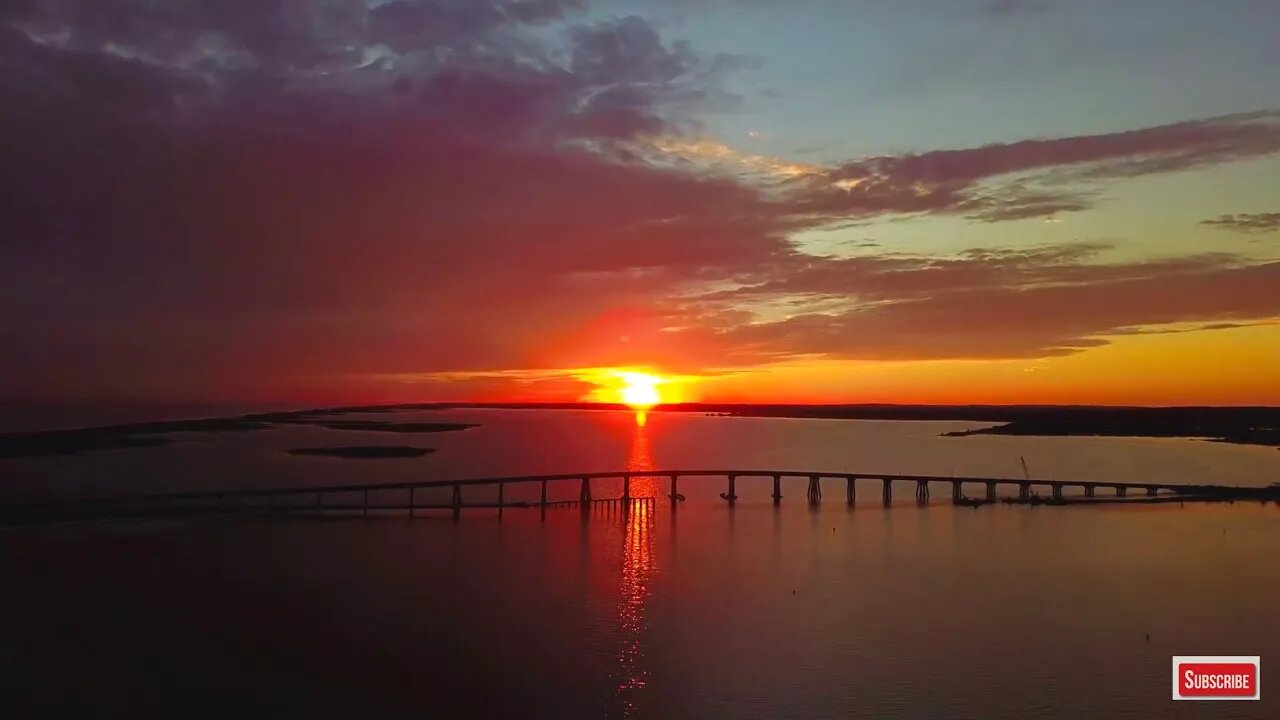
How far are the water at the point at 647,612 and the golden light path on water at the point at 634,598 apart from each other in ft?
0.53

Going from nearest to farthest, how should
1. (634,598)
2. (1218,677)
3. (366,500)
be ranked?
(1218,677) < (634,598) < (366,500)

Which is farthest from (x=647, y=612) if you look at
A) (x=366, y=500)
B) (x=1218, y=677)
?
(x=366, y=500)

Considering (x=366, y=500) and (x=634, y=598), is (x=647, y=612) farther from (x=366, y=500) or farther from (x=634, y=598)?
(x=366, y=500)

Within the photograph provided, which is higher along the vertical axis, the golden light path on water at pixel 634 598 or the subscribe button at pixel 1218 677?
the golden light path on water at pixel 634 598

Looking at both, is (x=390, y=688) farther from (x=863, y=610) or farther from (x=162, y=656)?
(x=863, y=610)

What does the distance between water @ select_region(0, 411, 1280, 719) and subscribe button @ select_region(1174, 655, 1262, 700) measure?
0.70 m

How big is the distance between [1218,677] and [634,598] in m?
19.2

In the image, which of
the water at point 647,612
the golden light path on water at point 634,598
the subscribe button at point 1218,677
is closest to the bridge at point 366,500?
the water at point 647,612

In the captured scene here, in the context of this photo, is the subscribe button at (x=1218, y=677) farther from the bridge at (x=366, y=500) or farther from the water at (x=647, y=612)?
the bridge at (x=366, y=500)

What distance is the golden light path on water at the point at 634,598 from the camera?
2509 centimetres

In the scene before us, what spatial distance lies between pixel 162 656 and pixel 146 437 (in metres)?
108

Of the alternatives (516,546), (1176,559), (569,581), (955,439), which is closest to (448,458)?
(516,546)

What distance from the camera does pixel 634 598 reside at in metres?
36.2

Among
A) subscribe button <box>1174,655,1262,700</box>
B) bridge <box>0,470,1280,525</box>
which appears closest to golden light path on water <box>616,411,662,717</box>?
bridge <box>0,470,1280,525</box>
